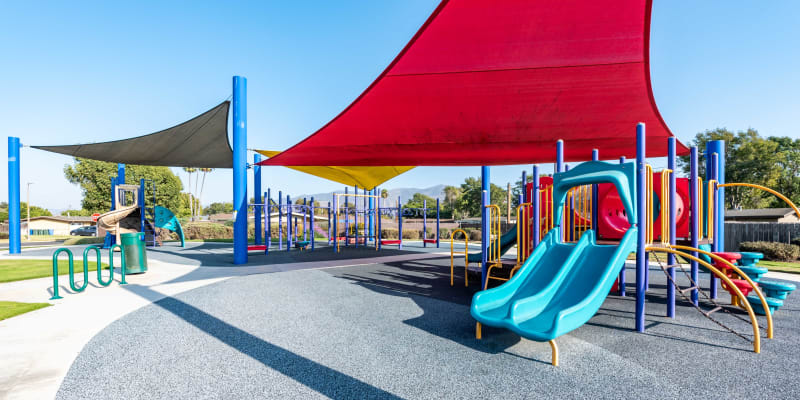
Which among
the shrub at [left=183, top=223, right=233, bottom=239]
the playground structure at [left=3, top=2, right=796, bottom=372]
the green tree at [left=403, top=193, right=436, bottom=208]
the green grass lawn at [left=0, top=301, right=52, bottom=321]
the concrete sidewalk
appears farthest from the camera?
the green tree at [left=403, top=193, right=436, bottom=208]

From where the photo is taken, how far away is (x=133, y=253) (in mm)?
7426

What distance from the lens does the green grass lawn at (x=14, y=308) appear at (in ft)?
14.7

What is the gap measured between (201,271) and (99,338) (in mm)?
4620

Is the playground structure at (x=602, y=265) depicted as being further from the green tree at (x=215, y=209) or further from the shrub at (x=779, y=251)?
the green tree at (x=215, y=209)

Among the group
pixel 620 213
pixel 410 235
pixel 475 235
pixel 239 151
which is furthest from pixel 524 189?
pixel 410 235

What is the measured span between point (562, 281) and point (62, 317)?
5.74 metres

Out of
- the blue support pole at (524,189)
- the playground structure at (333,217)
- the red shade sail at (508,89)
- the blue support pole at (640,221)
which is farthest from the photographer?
the playground structure at (333,217)

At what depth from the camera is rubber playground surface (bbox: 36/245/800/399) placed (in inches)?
102

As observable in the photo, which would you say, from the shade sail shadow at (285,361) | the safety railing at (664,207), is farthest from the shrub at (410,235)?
the safety railing at (664,207)

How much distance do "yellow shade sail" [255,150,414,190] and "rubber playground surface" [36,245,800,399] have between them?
8.88 m

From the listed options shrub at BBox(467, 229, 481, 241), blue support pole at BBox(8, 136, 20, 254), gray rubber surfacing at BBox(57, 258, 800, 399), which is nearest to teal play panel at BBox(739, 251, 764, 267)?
gray rubber surfacing at BBox(57, 258, 800, 399)

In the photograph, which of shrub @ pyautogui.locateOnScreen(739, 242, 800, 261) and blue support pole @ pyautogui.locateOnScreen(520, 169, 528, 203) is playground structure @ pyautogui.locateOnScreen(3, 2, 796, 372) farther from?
shrub @ pyautogui.locateOnScreen(739, 242, 800, 261)

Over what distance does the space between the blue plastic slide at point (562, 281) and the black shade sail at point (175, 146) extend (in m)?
8.74

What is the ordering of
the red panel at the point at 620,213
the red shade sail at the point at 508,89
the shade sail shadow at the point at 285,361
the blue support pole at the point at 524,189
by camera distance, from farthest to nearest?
1. the blue support pole at the point at 524,189
2. the red panel at the point at 620,213
3. the red shade sail at the point at 508,89
4. the shade sail shadow at the point at 285,361
